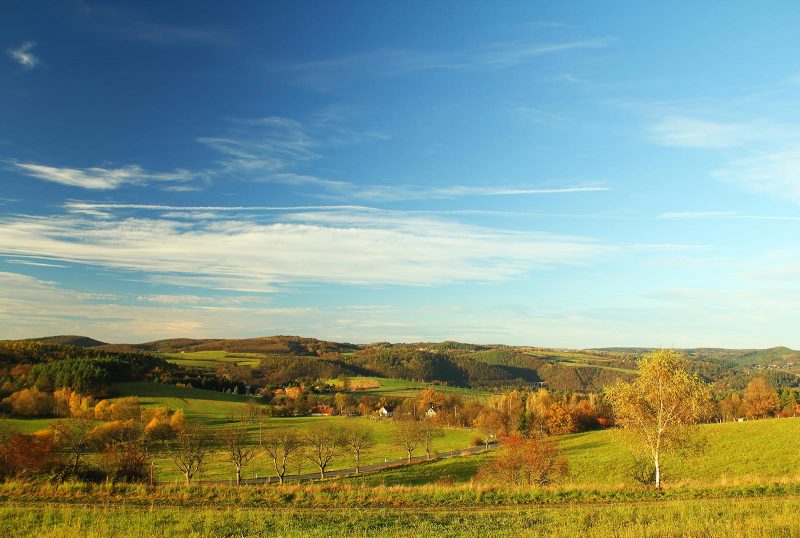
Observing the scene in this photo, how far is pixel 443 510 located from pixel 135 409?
356 ft

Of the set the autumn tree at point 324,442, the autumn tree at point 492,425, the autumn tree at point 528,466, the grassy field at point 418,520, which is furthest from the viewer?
the autumn tree at point 492,425

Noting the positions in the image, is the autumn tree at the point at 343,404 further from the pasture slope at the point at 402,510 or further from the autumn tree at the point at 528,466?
the pasture slope at the point at 402,510

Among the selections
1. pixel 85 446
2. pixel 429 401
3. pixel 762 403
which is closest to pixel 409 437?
pixel 85 446

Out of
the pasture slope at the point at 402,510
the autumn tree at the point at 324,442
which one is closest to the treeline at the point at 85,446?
the pasture slope at the point at 402,510

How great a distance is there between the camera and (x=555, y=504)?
2081 cm

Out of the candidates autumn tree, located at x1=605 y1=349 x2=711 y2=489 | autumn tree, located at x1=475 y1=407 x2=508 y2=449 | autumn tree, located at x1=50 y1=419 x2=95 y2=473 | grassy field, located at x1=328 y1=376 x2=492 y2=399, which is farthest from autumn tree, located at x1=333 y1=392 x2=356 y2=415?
autumn tree, located at x1=605 y1=349 x2=711 y2=489

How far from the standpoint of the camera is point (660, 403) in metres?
31.3

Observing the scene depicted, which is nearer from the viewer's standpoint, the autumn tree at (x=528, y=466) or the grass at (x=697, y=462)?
the autumn tree at (x=528, y=466)

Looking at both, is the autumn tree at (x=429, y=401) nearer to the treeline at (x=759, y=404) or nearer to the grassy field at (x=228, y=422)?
the grassy field at (x=228, y=422)

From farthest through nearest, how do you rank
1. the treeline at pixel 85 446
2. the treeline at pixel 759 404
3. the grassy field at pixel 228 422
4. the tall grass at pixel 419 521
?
the treeline at pixel 759 404 → the grassy field at pixel 228 422 → the treeline at pixel 85 446 → the tall grass at pixel 419 521

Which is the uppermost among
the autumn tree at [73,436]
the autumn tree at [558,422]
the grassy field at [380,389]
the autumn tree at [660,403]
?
the autumn tree at [660,403]

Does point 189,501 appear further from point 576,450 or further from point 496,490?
point 576,450

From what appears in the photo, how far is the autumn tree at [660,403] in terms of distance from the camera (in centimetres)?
3105

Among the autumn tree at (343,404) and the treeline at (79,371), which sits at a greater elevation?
the treeline at (79,371)
